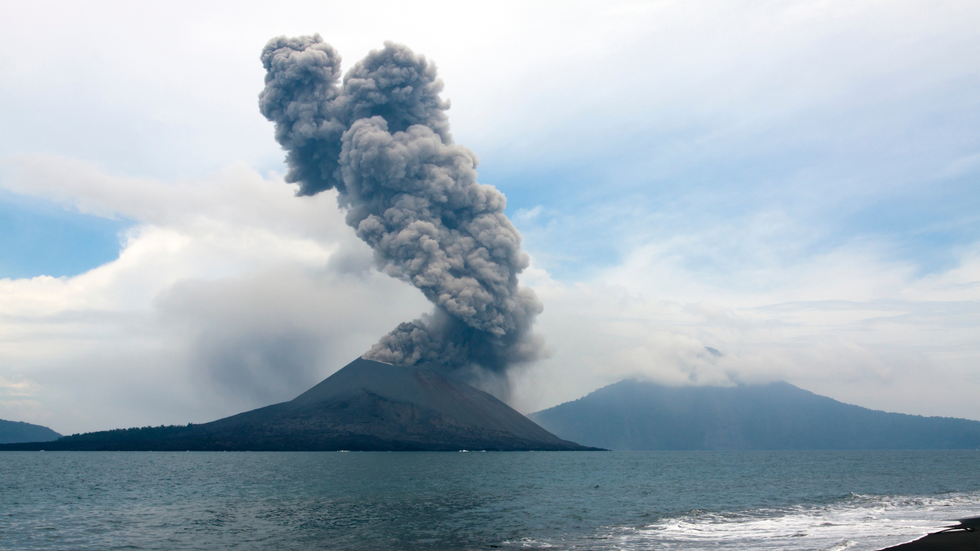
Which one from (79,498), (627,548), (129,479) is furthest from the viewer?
(129,479)

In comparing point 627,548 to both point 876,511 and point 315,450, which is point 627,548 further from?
point 315,450

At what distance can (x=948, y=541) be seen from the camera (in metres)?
26.2

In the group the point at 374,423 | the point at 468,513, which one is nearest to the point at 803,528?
the point at 468,513

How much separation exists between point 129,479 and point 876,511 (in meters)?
76.5

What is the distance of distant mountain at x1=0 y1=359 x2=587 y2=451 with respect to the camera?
157250 mm

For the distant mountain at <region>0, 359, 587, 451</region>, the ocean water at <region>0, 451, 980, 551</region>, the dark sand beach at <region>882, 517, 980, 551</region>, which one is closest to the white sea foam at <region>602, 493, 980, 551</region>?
the ocean water at <region>0, 451, 980, 551</region>

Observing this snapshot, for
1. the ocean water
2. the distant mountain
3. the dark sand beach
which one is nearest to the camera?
the dark sand beach

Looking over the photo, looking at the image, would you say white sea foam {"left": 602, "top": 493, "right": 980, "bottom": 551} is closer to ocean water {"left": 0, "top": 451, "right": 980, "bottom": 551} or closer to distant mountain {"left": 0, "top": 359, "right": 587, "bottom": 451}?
ocean water {"left": 0, "top": 451, "right": 980, "bottom": 551}

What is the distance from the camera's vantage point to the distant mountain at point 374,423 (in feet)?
516

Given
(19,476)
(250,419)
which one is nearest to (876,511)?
(19,476)

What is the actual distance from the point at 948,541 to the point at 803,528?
8.25 meters

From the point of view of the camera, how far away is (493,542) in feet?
99.5

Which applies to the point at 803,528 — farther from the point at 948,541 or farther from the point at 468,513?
the point at 468,513

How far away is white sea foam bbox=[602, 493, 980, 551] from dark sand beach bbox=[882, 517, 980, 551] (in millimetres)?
827
